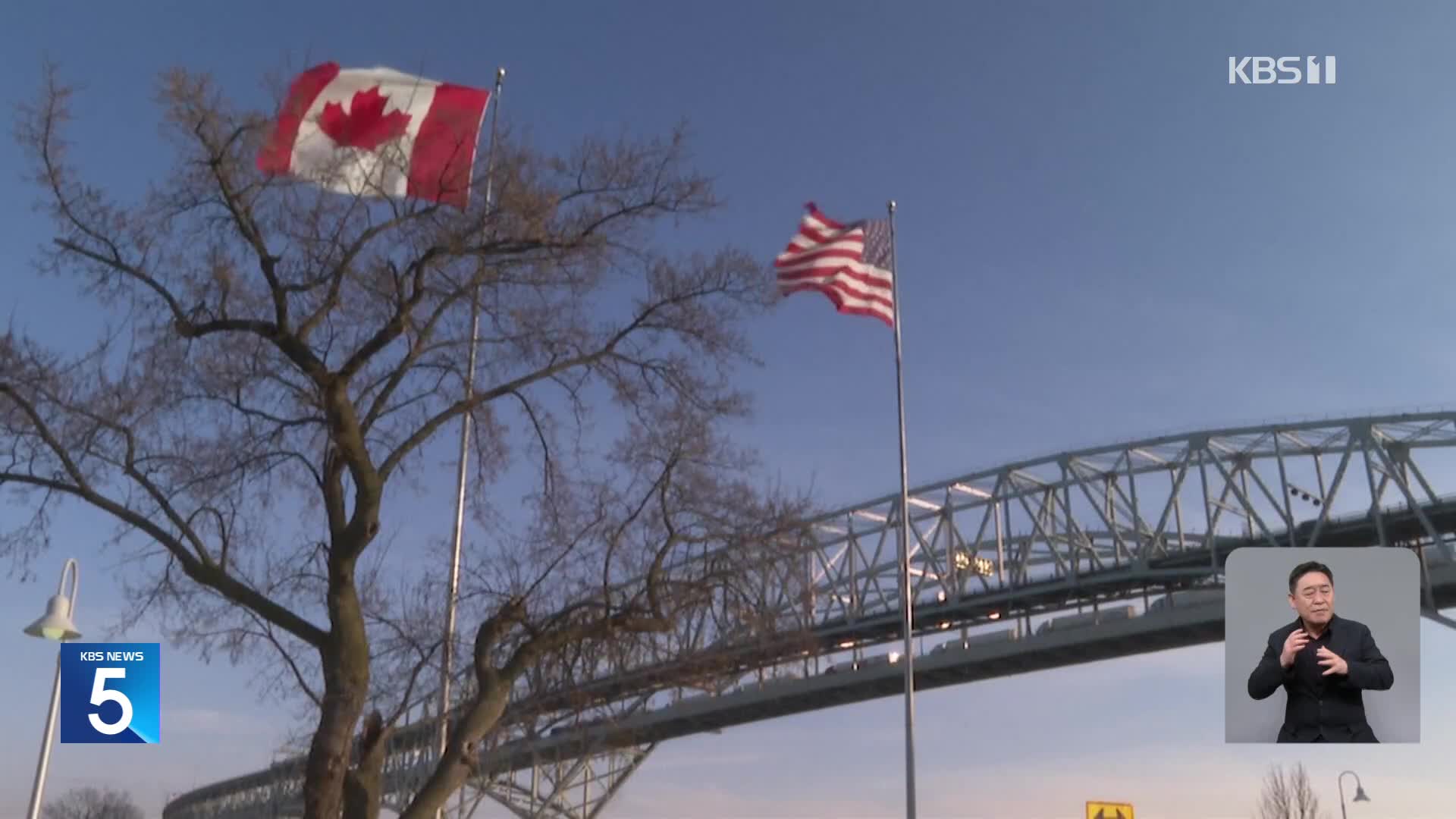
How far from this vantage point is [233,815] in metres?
128

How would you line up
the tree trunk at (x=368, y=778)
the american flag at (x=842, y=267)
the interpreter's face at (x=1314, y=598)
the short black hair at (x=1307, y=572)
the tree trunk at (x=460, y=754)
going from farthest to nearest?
the american flag at (x=842, y=267) → the tree trunk at (x=460, y=754) → the tree trunk at (x=368, y=778) → the short black hair at (x=1307, y=572) → the interpreter's face at (x=1314, y=598)

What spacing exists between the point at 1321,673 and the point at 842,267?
56.1 ft

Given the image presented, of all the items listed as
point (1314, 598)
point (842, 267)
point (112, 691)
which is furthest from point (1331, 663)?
point (842, 267)

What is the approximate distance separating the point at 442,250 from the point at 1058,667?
214 feet

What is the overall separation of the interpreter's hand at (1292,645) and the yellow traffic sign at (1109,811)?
7.25 m

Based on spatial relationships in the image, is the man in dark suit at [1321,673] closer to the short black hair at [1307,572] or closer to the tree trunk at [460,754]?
the short black hair at [1307,572]

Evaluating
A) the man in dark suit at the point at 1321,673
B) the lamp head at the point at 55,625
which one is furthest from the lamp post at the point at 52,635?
the man in dark suit at the point at 1321,673

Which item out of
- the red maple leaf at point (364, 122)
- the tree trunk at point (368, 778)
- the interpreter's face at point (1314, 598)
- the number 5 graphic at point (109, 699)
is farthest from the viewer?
the red maple leaf at point (364, 122)

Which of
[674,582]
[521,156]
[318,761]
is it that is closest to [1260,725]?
[674,582]

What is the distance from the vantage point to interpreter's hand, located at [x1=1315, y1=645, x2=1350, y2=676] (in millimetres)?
11500

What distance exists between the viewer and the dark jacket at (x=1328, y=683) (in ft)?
37.7

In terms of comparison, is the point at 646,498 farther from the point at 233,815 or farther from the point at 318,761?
the point at 233,815

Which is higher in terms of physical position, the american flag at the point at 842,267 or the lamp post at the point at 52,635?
the american flag at the point at 842,267

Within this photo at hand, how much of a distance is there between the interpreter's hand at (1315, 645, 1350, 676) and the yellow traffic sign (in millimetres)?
7322
